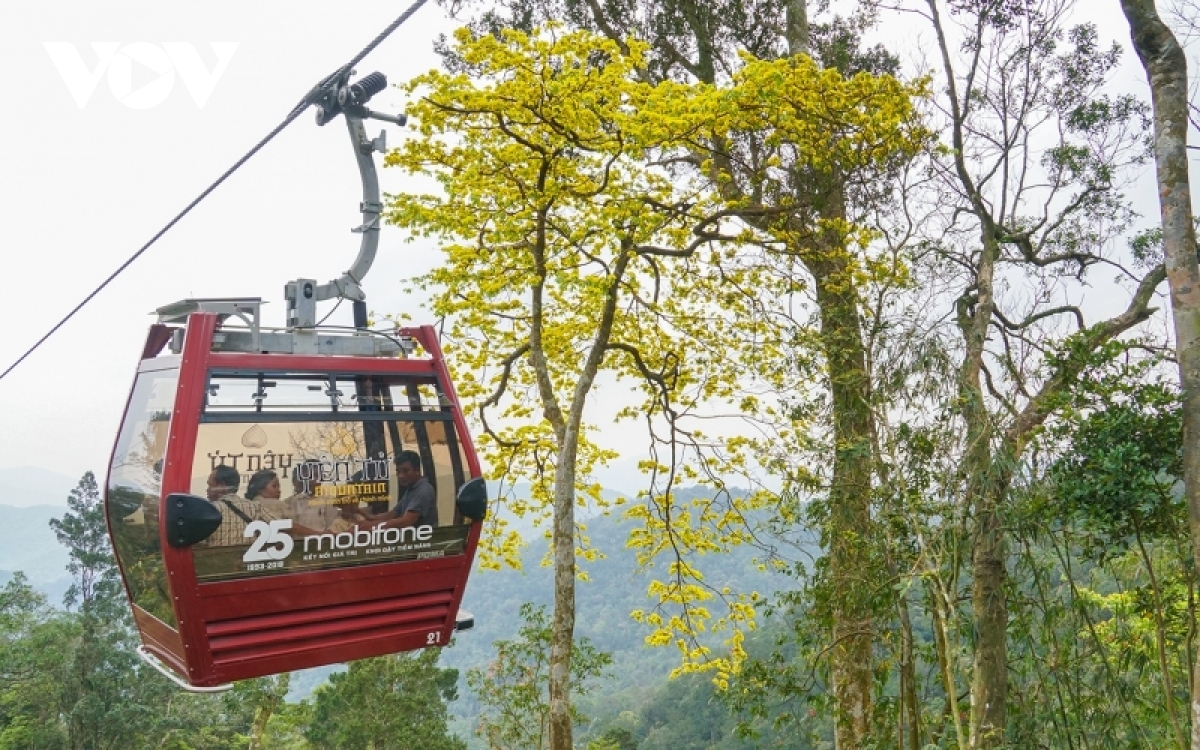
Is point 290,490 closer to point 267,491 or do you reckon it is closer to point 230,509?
point 267,491

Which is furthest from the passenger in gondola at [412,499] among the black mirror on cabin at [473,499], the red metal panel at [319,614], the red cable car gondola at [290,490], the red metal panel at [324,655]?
the red metal panel at [324,655]

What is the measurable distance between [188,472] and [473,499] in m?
1.26

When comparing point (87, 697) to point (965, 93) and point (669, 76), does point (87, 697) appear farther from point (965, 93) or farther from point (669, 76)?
point (965, 93)

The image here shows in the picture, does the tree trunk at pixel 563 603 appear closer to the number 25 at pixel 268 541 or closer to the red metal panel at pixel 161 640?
the red metal panel at pixel 161 640

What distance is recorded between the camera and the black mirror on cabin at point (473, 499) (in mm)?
4184

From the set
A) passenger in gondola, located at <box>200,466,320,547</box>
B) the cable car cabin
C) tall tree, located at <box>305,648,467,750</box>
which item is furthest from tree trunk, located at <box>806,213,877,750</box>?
tall tree, located at <box>305,648,467,750</box>

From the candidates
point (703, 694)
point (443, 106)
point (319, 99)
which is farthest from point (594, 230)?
point (703, 694)

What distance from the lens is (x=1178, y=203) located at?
4.52 metres

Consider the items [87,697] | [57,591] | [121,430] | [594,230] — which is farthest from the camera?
[57,591]

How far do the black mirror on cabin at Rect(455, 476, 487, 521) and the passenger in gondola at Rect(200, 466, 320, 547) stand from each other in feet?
2.91

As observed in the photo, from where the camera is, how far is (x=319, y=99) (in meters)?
4.45

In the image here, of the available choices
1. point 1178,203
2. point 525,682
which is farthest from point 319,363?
point 525,682

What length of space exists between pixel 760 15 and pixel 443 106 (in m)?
4.01

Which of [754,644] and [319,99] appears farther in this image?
[754,644]
